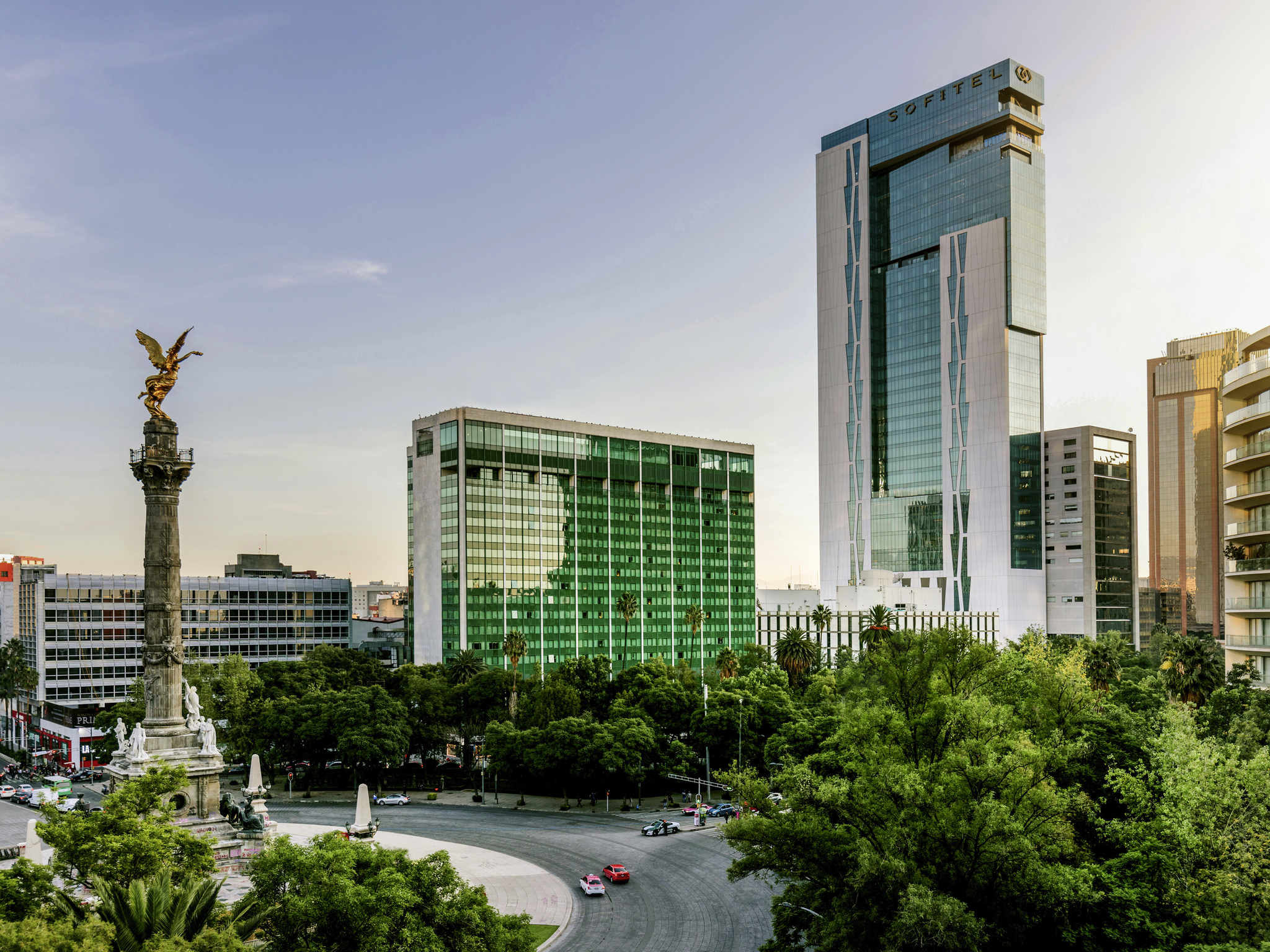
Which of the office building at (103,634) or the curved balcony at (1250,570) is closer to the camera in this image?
the curved balcony at (1250,570)

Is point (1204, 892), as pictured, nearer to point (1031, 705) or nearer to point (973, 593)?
point (1031, 705)

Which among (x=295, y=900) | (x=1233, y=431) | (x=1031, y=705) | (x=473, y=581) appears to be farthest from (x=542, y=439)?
(x=295, y=900)

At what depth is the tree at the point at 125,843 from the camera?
3853 centimetres

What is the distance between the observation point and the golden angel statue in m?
67.6

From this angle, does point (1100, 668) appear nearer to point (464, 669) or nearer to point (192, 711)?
point (464, 669)

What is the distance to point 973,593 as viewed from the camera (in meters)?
198

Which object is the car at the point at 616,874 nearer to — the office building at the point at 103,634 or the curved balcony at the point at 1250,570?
the curved balcony at the point at 1250,570

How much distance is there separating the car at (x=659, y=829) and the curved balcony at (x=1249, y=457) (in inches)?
2070

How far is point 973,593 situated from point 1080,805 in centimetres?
16307

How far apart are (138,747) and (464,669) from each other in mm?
57804

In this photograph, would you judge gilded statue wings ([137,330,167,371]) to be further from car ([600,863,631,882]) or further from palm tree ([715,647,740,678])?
palm tree ([715,647,740,678])

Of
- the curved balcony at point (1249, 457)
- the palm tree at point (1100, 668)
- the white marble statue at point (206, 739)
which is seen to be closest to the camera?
the curved balcony at point (1249, 457)

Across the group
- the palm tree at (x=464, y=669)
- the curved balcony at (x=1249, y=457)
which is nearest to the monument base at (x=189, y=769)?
the palm tree at (x=464, y=669)

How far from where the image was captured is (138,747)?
6519cm
